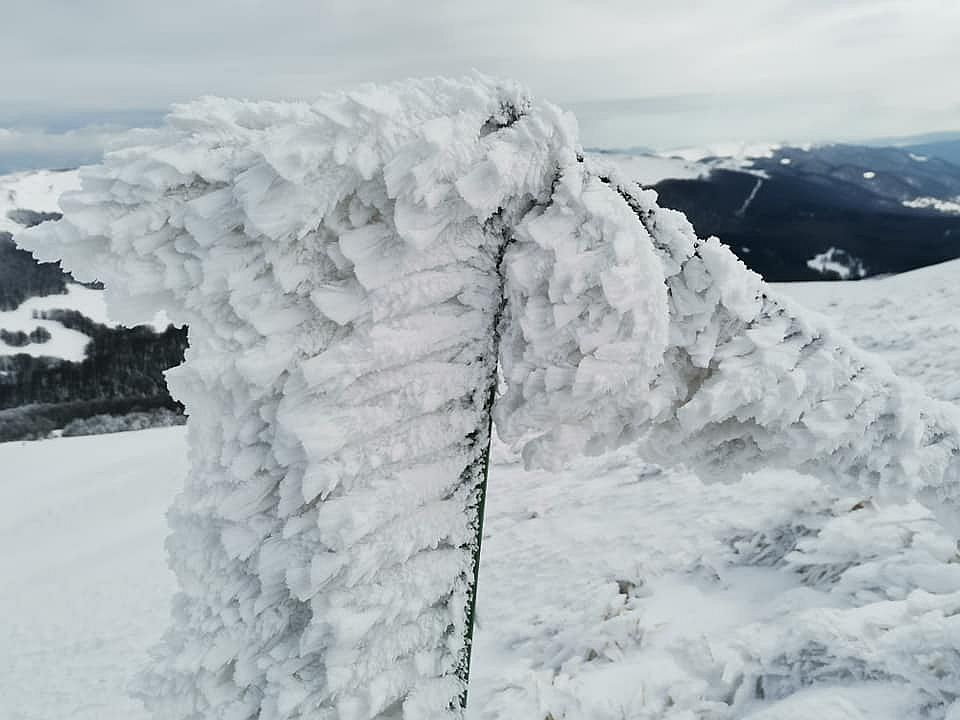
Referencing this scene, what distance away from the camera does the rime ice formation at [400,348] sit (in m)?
1.36

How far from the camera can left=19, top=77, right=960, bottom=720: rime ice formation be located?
1364mm

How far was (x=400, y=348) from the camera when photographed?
1468 millimetres

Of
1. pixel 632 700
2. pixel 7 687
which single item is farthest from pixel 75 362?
pixel 632 700

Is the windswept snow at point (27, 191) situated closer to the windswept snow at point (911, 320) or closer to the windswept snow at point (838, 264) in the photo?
the windswept snow at point (838, 264)

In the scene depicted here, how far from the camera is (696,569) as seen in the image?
148 inches

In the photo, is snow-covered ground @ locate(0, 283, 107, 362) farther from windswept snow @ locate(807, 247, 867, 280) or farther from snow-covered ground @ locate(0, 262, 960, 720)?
windswept snow @ locate(807, 247, 867, 280)

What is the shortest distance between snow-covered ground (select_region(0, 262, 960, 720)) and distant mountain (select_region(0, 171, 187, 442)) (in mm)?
38389

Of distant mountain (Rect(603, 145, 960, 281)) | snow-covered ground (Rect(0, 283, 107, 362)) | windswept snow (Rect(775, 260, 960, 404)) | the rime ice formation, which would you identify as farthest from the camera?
snow-covered ground (Rect(0, 283, 107, 362))

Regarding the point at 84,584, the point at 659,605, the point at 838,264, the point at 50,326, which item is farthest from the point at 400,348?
the point at 50,326

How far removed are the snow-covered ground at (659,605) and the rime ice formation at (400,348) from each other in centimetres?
123

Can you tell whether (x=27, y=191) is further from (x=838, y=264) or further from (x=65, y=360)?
(x=838, y=264)

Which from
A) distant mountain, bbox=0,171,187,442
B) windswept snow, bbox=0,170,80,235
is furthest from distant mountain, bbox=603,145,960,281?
windswept snow, bbox=0,170,80,235

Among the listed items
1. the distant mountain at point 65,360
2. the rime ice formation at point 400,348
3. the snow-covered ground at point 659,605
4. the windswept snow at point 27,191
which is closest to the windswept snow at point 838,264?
the distant mountain at point 65,360

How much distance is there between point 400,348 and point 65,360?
6077cm
